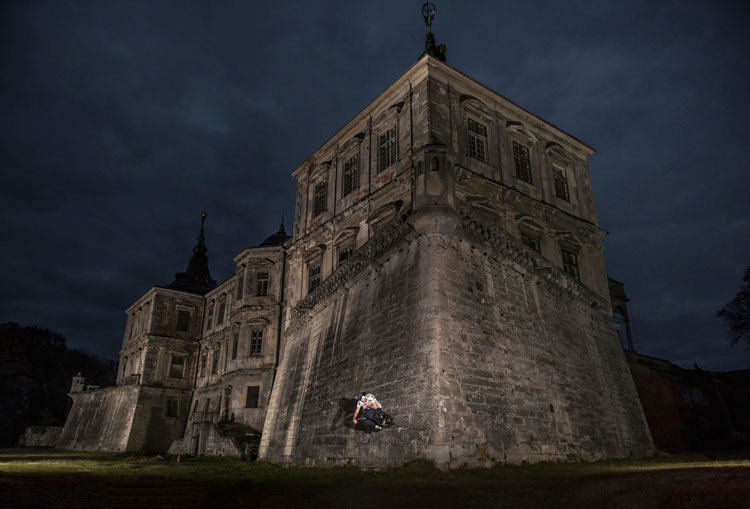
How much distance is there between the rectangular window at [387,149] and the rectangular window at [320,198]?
15.8 ft

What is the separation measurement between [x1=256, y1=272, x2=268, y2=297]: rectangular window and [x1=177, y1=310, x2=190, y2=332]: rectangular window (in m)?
13.9

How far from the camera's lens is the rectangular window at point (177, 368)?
42.5 metres

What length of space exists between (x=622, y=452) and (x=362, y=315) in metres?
11.0

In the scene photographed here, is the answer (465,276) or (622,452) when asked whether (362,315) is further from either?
(622,452)

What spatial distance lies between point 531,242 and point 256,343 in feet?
68.5

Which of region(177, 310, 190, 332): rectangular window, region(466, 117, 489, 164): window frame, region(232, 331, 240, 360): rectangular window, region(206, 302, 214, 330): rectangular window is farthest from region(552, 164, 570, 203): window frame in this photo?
region(177, 310, 190, 332): rectangular window

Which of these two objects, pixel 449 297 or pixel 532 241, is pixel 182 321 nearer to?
pixel 532 241

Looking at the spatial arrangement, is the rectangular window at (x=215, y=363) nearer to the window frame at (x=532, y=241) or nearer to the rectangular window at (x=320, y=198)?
the rectangular window at (x=320, y=198)

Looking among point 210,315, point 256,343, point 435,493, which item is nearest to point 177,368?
point 210,315

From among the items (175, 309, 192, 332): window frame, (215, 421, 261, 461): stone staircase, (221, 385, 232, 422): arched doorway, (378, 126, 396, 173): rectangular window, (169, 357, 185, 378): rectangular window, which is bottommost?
(215, 421, 261, 461): stone staircase

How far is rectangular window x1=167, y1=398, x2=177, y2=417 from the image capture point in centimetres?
4097

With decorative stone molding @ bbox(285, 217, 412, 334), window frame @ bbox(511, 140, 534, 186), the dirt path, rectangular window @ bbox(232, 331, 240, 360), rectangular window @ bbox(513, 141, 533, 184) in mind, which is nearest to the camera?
the dirt path

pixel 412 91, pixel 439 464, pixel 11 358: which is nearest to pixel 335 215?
pixel 412 91

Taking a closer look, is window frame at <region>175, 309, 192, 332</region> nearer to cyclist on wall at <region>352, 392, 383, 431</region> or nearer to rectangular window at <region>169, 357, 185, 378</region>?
rectangular window at <region>169, 357, 185, 378</region>
